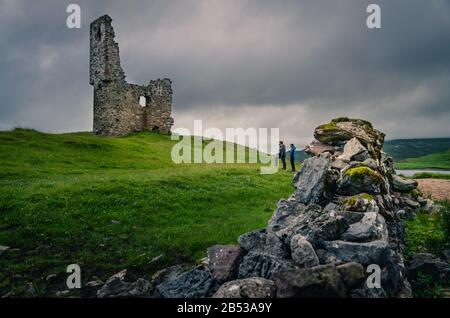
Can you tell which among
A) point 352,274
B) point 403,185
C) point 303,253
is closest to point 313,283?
point 352,274

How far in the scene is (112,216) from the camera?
2108 cm

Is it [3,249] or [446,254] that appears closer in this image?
[446,254]

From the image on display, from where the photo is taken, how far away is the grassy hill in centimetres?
1570

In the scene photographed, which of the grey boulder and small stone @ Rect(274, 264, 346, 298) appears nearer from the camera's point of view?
small stone @ Rect(274, 264, 346, 298)

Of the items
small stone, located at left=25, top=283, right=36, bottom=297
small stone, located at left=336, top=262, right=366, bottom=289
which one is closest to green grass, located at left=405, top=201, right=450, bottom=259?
small stone, located at left=336, top=262, right=366, bottom=289

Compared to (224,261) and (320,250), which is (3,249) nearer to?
(224,261)

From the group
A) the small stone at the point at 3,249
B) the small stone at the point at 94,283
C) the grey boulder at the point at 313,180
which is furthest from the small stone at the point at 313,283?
the small stone at the point at 3,249

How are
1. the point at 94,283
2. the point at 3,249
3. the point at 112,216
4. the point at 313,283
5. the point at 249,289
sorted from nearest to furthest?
the point at 313,283 → the point at 249,289 → the point at 94,283 → the point at 3,249 → the point at 112,216

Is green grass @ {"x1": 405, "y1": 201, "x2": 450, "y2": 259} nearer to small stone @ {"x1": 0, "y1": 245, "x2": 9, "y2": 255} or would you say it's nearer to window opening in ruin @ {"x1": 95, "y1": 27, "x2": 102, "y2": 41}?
small stone @ {"x1": 0, "y1": 245, "x2": 9, "y2": 255}

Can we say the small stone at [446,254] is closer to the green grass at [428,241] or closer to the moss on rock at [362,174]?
the green grass at [428,241]

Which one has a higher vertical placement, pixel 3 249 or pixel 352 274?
pixel 352 274
